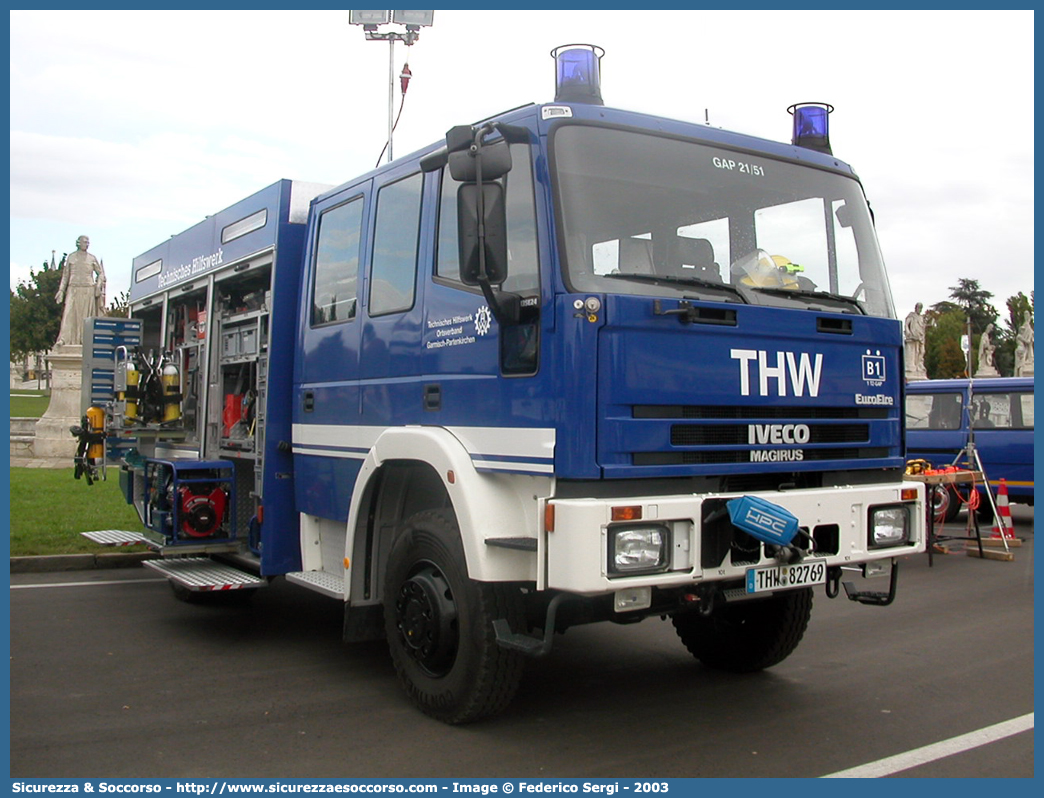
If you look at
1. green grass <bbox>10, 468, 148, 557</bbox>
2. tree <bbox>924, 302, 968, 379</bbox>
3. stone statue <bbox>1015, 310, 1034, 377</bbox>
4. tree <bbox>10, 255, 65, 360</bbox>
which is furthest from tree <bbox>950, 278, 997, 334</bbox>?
green grass <bbox>10, 468, 148, 557</bbox>

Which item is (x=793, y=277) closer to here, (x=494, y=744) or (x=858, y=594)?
(x=858, y=594)

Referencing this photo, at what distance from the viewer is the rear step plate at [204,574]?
254 inches

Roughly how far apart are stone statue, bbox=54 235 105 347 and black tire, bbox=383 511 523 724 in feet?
59.8

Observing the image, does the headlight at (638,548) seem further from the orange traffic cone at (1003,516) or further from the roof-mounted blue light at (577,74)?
the orange traffic cone at (1003,516)

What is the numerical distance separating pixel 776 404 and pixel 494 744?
208 centimetres

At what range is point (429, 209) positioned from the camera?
5.21 m

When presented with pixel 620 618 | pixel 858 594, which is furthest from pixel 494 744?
pixel 858 594

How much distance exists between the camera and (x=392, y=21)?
1136 cm

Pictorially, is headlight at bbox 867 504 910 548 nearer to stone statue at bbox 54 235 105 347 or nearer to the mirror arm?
the mirror arm

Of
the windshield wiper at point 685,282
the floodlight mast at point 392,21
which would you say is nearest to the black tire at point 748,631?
the windshield wiper at point 685,282

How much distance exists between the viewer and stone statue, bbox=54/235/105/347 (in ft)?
68.9

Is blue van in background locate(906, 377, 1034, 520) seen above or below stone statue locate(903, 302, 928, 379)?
below

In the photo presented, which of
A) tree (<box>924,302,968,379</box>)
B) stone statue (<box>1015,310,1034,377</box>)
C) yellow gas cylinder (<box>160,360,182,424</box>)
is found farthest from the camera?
tree (<box>924,302,968,379</box>)

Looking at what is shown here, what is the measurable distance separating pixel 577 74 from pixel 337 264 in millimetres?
2129
